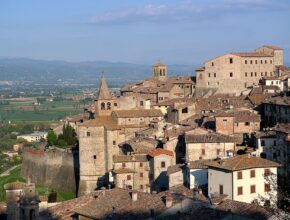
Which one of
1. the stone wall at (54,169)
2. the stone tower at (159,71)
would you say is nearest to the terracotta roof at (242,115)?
the stone wall at (54,169)

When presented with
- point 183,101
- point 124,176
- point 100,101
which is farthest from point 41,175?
point 124,176

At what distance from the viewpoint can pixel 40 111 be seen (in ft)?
557

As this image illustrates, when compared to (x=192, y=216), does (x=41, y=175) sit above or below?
below

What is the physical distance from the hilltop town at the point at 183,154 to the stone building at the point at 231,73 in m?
0.09

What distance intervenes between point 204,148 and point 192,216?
17.1m

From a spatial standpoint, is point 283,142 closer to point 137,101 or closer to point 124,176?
point 124,176

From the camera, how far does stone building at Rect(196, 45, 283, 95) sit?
208ft

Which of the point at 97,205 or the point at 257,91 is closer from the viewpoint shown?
the point at 97,205

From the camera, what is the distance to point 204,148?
40.8 metres

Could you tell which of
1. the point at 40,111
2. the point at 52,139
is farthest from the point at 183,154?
the point at 40,111

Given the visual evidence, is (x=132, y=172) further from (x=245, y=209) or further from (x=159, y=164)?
(x=245, y=209)

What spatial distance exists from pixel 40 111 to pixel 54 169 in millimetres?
116369

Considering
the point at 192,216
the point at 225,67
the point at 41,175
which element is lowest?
the point at 41,175

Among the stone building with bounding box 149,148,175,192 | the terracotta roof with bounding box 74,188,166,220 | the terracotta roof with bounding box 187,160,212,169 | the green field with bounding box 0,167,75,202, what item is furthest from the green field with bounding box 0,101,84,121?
the terracotta roof with bounding box 74,188,166,220
